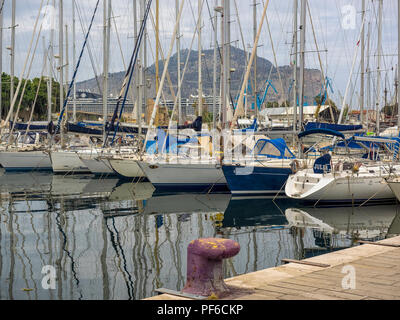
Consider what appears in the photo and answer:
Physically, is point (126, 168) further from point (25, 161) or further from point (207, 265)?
point (207, 265)

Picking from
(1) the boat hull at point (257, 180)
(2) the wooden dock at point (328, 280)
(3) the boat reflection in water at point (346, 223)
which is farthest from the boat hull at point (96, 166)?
(2) the wooden dock at point (328, 280)

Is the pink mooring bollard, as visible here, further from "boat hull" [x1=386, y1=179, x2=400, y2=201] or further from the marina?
"boat hull" [x1=386, y1=179, x2=400, y2=201]

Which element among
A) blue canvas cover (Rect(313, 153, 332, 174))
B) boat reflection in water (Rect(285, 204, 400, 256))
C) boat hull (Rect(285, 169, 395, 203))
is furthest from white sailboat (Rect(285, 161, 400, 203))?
boat reflection in water (Rect(285, 204, 400, 256))

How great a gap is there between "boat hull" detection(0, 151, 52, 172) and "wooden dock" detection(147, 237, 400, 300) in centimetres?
3404

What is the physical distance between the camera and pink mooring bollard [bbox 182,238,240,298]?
7.95 meters

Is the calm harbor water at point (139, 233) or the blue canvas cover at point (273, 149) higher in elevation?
the blue canvas cover at point (273, 149)

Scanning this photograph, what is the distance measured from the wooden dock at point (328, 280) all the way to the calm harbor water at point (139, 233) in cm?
155

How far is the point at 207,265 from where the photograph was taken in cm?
800

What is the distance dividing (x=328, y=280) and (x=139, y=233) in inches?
376

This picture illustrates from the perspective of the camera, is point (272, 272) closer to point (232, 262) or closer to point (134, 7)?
point (232, 262)

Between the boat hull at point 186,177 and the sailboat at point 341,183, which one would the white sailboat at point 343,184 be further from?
the boat hull at point 186,177

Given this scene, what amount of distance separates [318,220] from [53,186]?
16.9 meters

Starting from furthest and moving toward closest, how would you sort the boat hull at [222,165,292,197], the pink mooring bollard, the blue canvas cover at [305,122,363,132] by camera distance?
the blue canvas cover at [305,122,363,132], the boat hull at [222,165,292,197], the pink mooring bollard

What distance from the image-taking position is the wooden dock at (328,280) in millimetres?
8016
